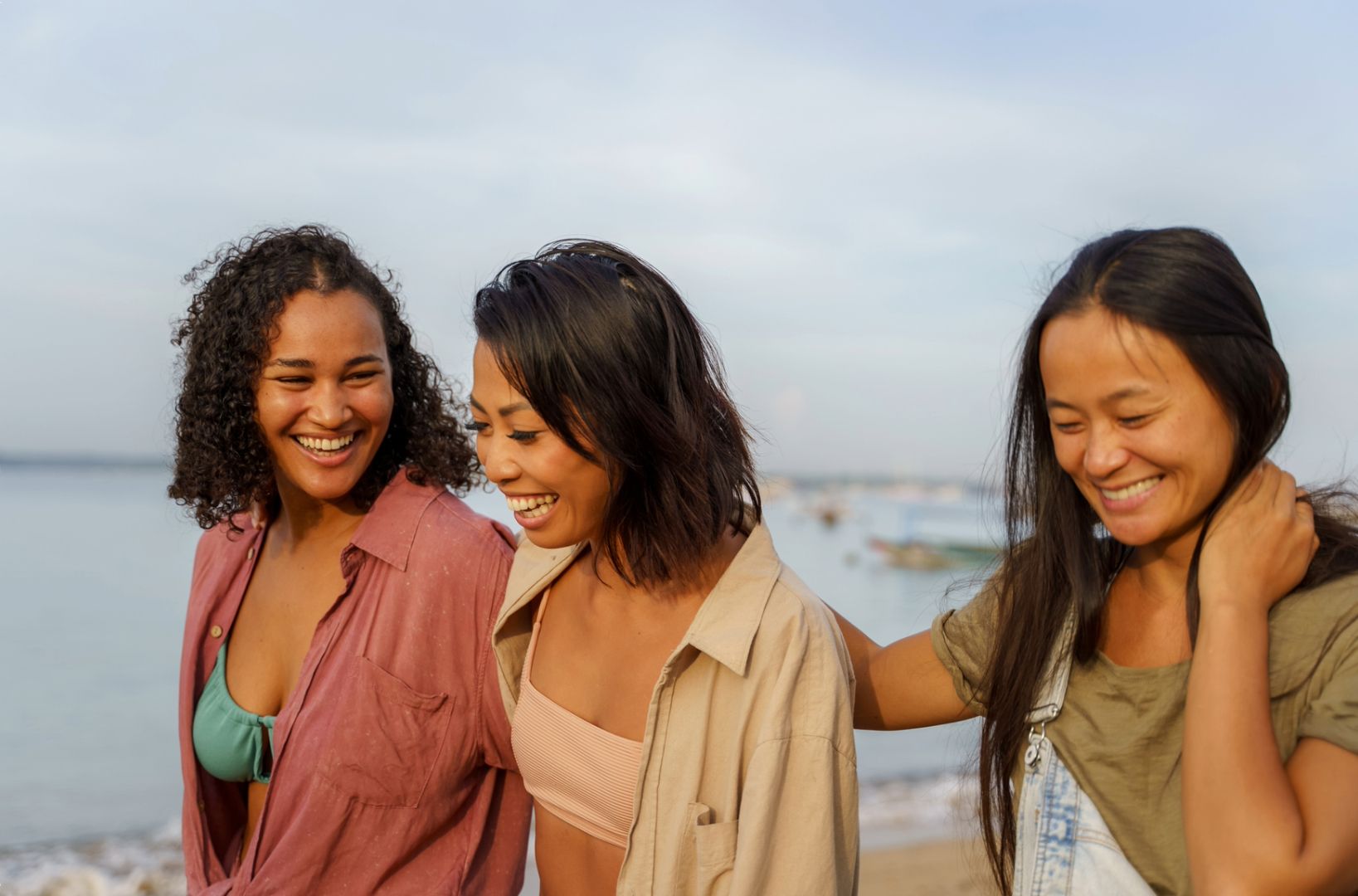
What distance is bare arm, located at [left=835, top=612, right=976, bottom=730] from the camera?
2504 millimetres

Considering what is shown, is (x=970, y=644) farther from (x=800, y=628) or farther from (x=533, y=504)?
(x=533, y=504)

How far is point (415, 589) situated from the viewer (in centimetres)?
279

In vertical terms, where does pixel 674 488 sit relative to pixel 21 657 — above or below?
above

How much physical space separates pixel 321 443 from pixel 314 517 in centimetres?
34

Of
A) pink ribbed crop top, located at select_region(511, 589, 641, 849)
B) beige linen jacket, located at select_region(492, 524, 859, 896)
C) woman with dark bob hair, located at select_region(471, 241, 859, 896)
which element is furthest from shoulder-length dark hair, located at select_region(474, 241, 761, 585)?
pink ribbed crop top, located at select_region(511, 589, 641, 849)

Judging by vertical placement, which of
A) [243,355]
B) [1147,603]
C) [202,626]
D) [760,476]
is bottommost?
[202,626]

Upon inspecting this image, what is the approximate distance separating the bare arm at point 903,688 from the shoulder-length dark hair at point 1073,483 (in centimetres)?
15

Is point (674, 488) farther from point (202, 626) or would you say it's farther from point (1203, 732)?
point (202, 626)

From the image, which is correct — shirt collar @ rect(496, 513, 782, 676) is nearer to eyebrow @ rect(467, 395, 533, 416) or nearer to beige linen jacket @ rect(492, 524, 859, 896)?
beige linen jacket @ rect(492, 524, 859, 896)

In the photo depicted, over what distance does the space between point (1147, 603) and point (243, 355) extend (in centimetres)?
224

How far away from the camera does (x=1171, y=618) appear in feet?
7.30

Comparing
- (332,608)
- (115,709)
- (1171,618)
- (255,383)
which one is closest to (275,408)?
(255,383)

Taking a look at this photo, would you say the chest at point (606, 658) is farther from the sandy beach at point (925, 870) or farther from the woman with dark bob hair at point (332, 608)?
the sandy beach at point (925, 870)

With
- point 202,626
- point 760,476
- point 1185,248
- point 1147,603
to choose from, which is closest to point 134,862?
point 202,626
